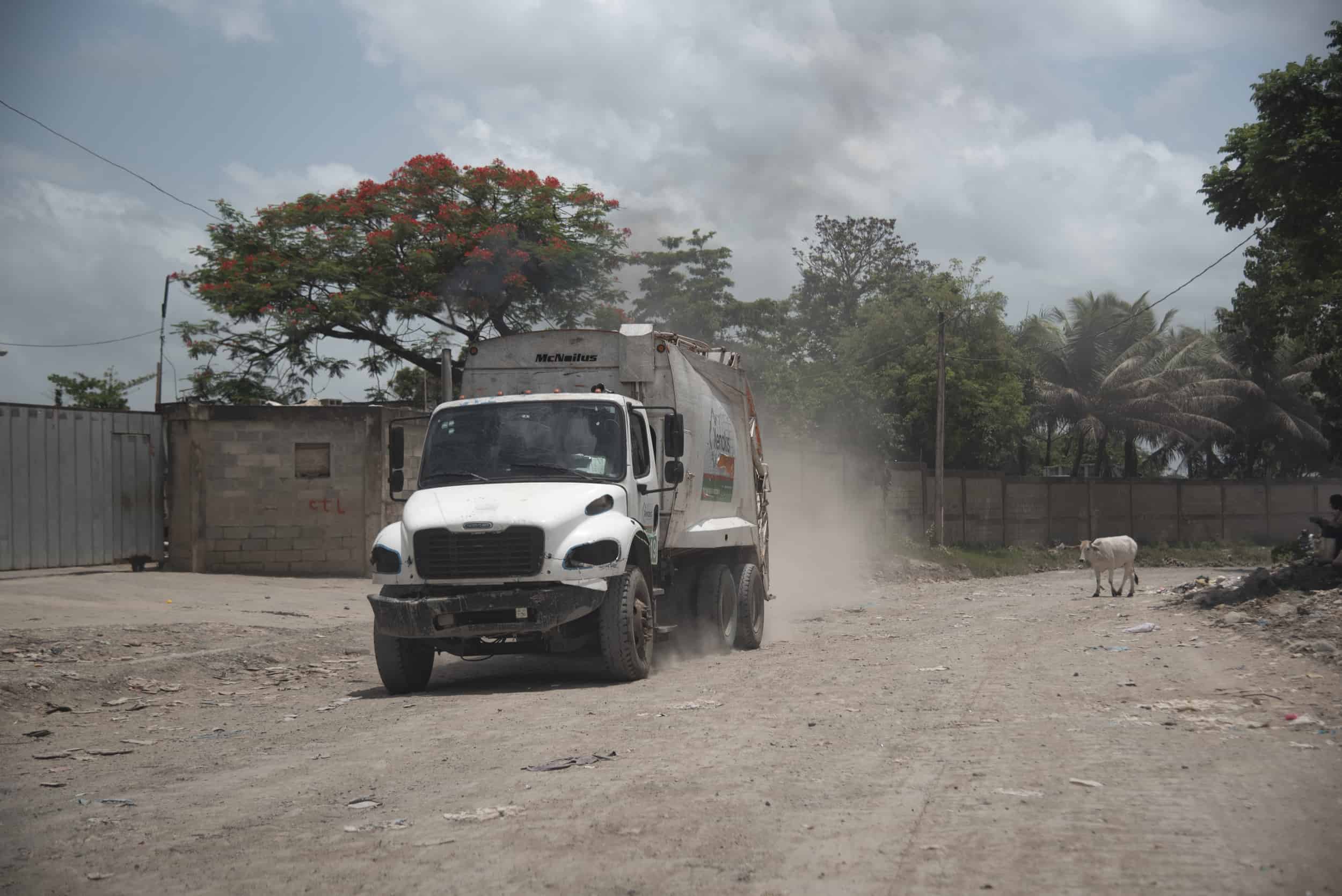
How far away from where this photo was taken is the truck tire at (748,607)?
12.2m

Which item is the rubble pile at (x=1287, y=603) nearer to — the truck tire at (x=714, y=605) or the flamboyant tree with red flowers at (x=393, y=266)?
the truck tire at (x=714, y=605)

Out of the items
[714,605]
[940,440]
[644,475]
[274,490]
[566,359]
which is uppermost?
[566,359]

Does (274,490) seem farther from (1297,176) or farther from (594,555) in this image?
(1297,176)

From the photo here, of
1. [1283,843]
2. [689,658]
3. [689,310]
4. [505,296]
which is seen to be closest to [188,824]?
[1283,843]

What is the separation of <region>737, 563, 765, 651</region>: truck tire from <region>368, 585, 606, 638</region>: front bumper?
3829mm

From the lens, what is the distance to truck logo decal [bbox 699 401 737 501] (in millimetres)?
11586

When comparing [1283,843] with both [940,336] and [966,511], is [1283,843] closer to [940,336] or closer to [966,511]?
[940,336]

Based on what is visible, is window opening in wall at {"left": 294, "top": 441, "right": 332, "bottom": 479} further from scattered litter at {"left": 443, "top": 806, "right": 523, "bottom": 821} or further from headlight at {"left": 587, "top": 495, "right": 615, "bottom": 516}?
scattered litter at {"left": 443, "top": 806, "right": 523, "bottom": 821}

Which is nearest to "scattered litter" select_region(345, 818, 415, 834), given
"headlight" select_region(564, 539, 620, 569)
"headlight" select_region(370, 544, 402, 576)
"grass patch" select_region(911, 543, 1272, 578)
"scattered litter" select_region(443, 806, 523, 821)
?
"scattered litter" select_region(443, 806, 523, 821)

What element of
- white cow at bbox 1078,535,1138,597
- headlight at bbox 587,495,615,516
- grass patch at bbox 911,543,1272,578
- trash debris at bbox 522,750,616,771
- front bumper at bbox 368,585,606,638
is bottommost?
grass patch at bbox 911,543,1272,578

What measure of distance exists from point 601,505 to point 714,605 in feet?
9.43

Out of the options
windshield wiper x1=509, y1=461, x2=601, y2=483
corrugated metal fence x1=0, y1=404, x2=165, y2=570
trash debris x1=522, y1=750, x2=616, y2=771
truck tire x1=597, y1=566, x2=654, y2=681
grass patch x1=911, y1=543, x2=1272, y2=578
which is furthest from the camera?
grass patch x1=911, y1=543, x2=1272, y2=578

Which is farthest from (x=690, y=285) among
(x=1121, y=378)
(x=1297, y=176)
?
(x=1297, y=176)

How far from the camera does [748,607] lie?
12.2 meters
